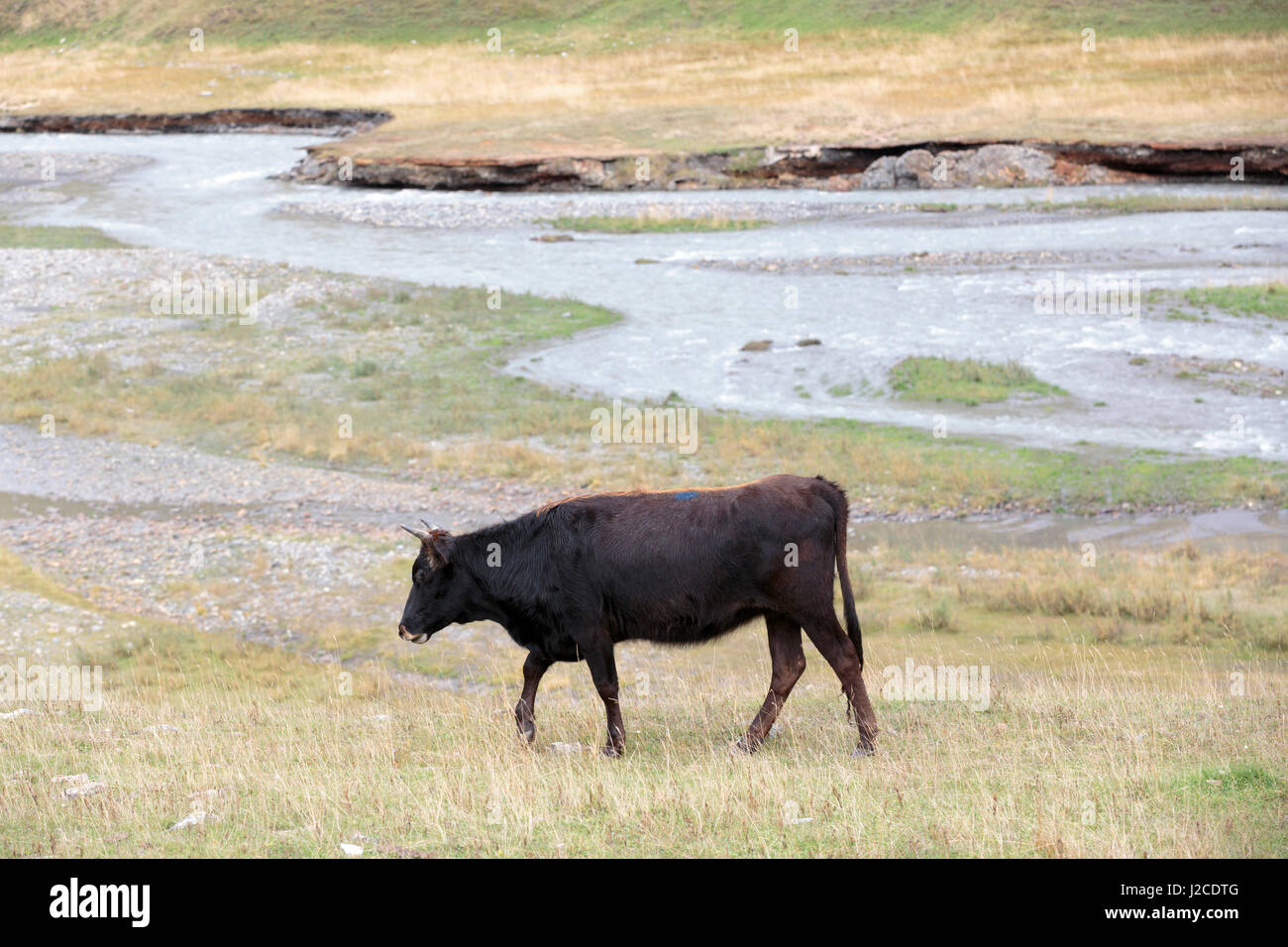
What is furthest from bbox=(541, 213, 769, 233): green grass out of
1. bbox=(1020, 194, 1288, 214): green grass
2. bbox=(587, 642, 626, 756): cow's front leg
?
bbox=(587, 642, 626, 756): cow's front leg

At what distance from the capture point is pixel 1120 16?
77.1 metres

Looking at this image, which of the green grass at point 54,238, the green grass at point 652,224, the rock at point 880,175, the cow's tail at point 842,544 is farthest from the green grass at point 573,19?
the cow's tail at point 842,544

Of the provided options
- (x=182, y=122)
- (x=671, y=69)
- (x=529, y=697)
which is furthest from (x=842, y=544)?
(x=182, y=122)

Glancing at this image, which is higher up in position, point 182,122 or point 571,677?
point 182,122

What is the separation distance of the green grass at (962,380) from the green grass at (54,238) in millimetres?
29071

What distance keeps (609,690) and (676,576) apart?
102cm

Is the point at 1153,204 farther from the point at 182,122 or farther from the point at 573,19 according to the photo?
the point at 573,19

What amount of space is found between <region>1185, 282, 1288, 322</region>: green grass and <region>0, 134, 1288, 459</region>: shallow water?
0.94 metres

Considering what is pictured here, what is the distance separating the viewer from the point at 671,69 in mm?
78688

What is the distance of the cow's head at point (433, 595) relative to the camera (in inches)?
441

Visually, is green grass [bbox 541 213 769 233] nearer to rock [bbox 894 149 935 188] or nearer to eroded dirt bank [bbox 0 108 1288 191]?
eroded dirt bank [bbox 0 108 1288 191]

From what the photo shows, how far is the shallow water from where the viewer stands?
27672 millimetres

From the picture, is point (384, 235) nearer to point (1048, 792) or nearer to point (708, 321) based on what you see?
point (708, 321)

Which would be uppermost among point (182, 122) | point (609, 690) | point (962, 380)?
point (182, 122)
